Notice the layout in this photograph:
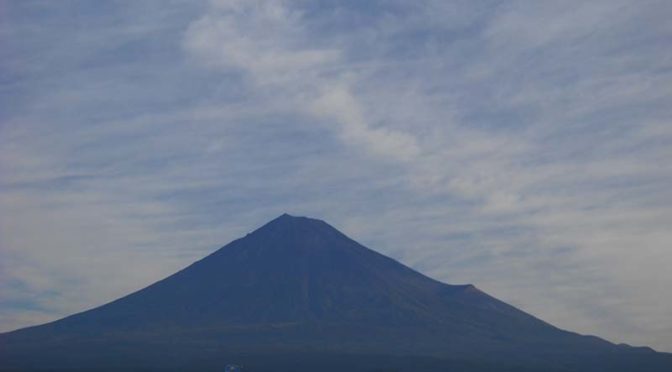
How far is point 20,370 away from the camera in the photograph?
198 metres

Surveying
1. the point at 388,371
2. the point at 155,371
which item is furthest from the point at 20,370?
the point at 388,371

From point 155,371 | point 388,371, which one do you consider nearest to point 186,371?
point 155,371

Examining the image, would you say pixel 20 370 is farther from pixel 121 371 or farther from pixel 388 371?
pixel 388 371

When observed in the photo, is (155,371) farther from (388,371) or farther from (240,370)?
(388,371)

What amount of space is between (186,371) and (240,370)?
10.2 meters

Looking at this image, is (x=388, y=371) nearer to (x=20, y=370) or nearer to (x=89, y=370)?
(x=89, y=370)

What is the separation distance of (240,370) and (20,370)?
131ft

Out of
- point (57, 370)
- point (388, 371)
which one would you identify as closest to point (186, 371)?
point (57, 370)

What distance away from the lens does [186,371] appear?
200 m

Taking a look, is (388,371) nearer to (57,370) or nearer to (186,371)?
(186,371)

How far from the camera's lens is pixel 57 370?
651ft

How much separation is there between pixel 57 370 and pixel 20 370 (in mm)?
6687

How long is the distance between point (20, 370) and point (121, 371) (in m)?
18.3

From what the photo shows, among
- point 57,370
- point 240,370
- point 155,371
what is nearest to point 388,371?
point 240,370
